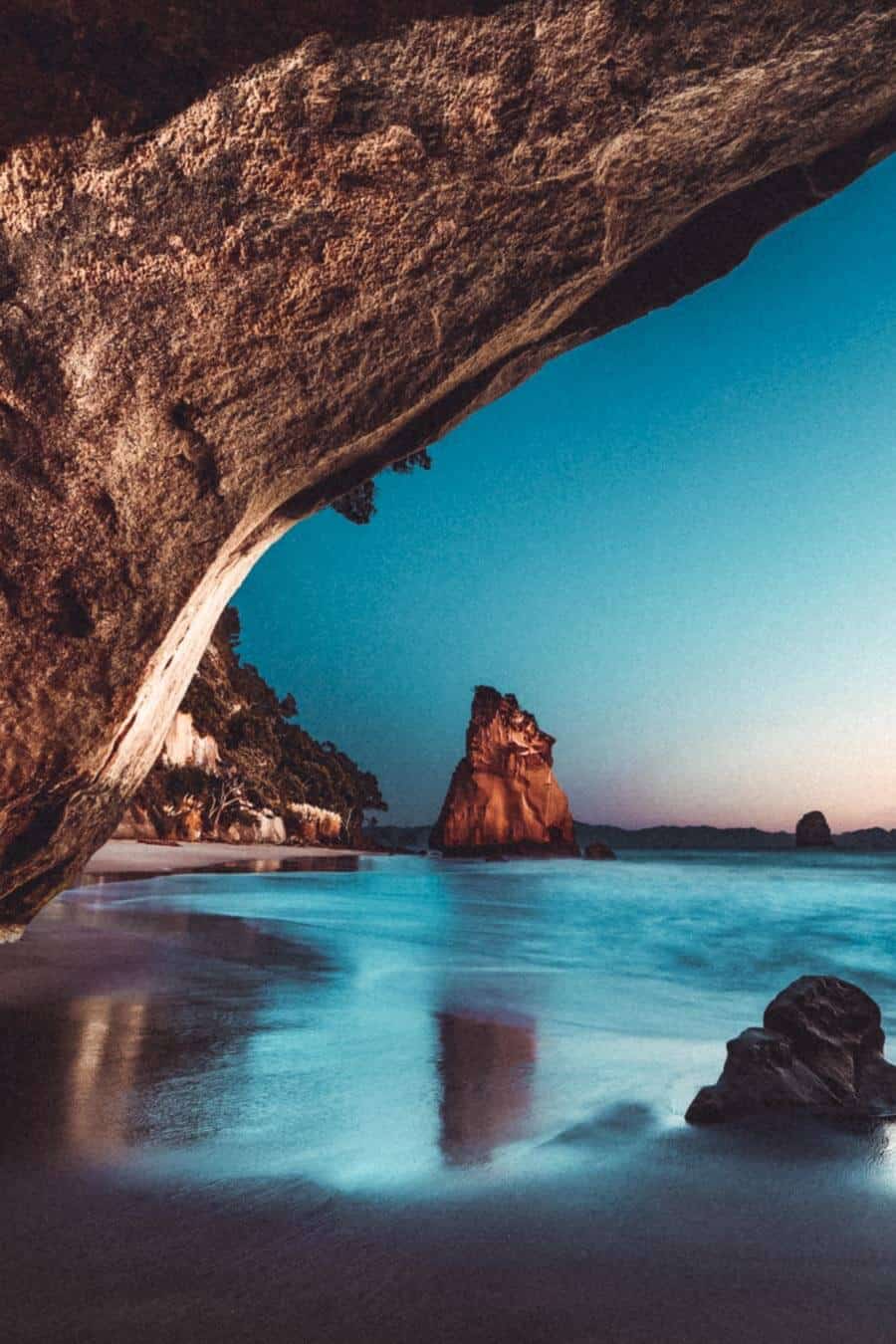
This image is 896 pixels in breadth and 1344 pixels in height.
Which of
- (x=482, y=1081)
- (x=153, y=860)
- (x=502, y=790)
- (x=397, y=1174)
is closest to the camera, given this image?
(x=397, y=1174)

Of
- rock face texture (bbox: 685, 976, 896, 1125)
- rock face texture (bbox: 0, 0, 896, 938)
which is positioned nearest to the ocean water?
rock face texture (bbox: 685, 976, 896, 1125)

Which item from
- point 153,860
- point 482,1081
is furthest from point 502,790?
point 482,1081

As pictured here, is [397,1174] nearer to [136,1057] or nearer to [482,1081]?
[482,1081]

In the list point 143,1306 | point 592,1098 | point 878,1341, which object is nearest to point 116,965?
point 592,1098

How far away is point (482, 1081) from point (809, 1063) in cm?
149

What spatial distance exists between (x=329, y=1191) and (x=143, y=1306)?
74 centimetres

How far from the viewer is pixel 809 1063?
3.44m

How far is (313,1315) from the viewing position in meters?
1.80

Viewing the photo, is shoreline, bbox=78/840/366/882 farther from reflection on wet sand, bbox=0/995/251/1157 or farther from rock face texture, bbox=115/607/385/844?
reflection on wet sand, bbox=0/995/251/1157

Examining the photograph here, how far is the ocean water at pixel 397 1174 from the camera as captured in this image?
1.85m

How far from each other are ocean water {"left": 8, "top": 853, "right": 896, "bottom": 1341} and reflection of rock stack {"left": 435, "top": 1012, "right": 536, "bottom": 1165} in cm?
2

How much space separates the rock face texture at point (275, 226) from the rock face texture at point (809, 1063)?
135 inches

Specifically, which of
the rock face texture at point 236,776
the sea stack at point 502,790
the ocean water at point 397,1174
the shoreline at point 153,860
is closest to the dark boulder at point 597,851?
the sea stack at point 502,790

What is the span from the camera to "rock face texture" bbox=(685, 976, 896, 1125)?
3.20 metres
